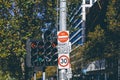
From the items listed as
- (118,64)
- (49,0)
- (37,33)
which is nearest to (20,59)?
(37,33)

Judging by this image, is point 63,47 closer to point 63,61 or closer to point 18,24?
point 63,61

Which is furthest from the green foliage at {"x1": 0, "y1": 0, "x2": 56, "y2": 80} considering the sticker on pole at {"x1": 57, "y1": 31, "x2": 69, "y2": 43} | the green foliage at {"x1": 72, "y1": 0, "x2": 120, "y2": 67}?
the sticker on pole at {"x1": 57, "y1": 31, "x2": 69, "y2": 43}

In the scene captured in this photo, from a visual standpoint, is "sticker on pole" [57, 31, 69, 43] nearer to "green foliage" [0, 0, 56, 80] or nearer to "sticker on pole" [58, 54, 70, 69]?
"sticker on pole" [58, 54, 70, 69]

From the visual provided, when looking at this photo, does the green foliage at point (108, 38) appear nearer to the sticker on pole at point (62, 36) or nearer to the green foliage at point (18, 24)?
the green foliage at point (18, 24)

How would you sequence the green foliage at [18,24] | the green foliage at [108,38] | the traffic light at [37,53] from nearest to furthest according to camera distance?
the traffic light at [37,53]
the green foliage at [18,24]
the green foliage at [108,38]

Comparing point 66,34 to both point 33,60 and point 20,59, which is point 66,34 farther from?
point 20,59

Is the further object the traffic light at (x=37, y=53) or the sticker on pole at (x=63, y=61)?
the sticker on pole at (x=63, y=61)

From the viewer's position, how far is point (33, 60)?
1002cm

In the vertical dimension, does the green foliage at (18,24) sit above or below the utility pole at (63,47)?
above

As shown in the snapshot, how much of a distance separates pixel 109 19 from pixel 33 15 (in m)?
10.9

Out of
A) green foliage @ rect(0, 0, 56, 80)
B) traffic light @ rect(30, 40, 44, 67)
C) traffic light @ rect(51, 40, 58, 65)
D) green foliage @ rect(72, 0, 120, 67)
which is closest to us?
traffic light @ rect(30, 40, 44, 67)

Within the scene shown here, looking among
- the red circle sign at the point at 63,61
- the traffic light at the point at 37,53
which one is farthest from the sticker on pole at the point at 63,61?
the traffic light at the point at 37,53

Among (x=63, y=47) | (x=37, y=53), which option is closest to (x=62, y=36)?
(x=63, y=47)

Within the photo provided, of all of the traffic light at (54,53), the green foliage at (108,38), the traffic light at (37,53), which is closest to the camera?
the traffic light at (37,53)
